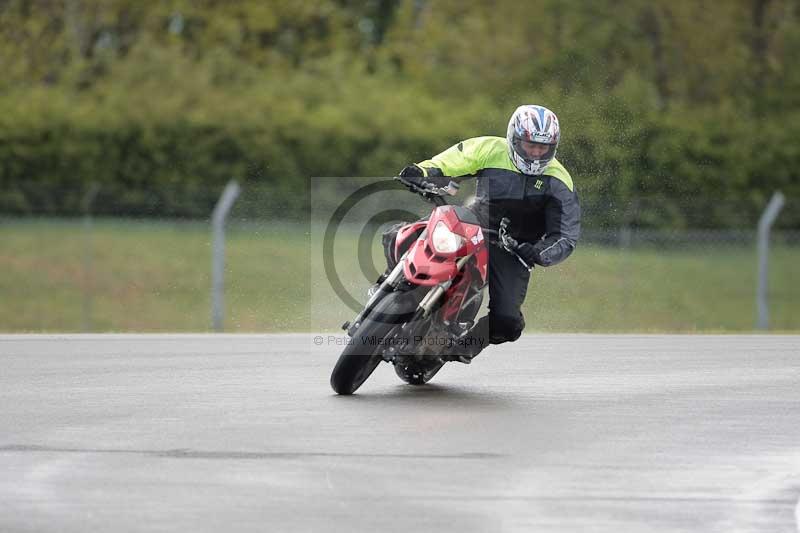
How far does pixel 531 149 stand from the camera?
10.3m

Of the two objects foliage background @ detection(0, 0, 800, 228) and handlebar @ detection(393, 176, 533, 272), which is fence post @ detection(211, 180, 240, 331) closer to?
foliage background @ detection(0, 0, 800, 228)

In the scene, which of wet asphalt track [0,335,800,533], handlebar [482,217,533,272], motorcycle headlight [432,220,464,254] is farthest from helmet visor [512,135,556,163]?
wet asphalt track [0,335,800,533]

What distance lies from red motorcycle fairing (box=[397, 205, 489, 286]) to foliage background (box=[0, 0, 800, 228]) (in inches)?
376

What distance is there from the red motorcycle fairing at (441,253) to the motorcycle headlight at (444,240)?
2 centimetres

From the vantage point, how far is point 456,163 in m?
10.4

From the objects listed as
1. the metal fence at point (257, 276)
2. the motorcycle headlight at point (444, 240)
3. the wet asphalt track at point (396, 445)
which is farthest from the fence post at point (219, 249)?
the motorcycle headlight at point (444, 240)

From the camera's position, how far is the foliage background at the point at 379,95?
88.5ft

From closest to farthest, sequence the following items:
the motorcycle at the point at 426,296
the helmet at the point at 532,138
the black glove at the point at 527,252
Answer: the motorcycle at the point at 426,296 → the black glove at the point at 527,252 → the helmet at the point at 532,138

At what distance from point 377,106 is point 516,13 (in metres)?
7.63

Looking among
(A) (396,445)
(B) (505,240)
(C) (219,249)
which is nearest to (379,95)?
(C) (219,249)

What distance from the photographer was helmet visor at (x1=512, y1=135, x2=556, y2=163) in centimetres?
1023

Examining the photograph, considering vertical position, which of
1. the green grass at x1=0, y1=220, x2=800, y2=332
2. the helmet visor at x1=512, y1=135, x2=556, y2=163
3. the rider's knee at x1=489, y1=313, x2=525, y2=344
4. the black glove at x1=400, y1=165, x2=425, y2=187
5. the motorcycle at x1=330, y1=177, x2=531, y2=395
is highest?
the helmet visor at x1=512, y1=135, x2=556, y2=163

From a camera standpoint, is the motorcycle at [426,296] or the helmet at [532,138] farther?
the helmet at [532,138]

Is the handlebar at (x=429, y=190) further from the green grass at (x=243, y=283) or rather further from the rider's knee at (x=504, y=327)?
the green grass at (x=243, y=283)
